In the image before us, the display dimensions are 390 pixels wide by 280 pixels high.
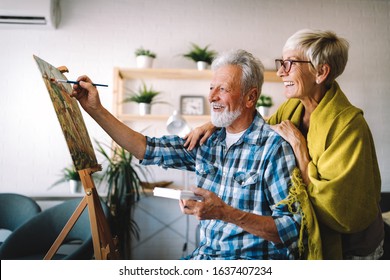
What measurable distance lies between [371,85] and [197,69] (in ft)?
5.37

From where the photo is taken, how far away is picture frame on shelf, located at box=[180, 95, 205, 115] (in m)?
3.00

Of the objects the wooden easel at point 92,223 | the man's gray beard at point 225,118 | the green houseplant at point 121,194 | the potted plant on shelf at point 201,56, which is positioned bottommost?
the green houseplant at point 121,194

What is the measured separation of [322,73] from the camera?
1290mm

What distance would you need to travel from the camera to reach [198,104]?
3.00m

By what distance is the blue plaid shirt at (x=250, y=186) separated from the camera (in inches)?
45.9

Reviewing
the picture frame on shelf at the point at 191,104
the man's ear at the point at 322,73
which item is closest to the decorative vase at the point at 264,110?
the picture frame on shelf at the point at 191,104

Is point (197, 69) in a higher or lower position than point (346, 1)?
lower

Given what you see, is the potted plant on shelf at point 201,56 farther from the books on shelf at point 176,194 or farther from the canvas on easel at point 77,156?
the books on shelf at point 176,194

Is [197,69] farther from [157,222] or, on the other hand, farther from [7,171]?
[7,171]

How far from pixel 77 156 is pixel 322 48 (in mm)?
1022

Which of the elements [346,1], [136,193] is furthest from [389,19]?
[136,193]

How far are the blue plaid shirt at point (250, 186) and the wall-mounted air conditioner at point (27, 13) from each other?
6.44ft

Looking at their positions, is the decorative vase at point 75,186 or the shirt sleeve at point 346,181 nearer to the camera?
the shirt sleeve at point 346,181

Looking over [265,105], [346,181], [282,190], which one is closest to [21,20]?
[265,105]
